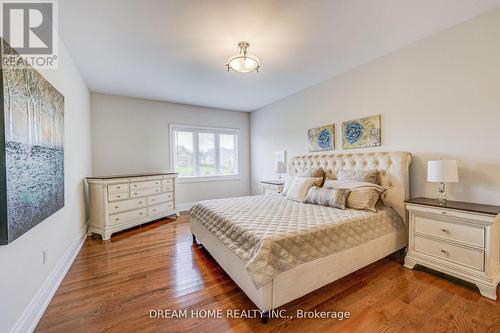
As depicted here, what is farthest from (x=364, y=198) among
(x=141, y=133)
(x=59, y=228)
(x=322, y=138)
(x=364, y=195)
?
(x=141, y=133)

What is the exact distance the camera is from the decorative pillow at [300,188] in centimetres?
308

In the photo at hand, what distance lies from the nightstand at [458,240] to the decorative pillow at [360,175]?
498 mm

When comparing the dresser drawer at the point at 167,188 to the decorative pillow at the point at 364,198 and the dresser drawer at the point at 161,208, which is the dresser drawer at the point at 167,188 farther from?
the decorative pillow at the point at 364,198

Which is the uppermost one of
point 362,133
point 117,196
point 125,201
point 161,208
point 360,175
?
point 362,133

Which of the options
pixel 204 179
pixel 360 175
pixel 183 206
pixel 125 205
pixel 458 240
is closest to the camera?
pixel 458 240

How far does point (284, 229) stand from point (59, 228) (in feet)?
7.64

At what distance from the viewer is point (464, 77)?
2.21 m

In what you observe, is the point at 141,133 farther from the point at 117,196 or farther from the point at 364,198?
the point at 364,198

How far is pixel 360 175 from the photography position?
9.35 feet

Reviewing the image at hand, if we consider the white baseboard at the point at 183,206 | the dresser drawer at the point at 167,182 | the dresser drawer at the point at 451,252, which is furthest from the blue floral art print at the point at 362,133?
the white baseboard at the point at 183,206

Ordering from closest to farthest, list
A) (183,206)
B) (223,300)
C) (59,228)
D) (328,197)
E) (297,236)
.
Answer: (297,236) → (223,300) → (59,228) → (328,197) → (183,206)

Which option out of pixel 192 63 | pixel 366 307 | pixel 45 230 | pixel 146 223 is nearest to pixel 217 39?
pixel 192 63

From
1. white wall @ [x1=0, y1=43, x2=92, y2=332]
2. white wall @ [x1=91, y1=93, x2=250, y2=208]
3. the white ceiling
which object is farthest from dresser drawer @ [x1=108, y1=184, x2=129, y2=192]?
the white ceiling

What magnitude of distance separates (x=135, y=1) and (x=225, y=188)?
14.2ft
